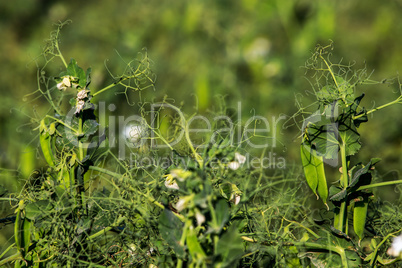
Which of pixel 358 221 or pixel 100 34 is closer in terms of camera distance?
pixel 358 221

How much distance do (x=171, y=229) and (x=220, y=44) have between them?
1526 mm

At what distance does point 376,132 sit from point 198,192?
1.19m

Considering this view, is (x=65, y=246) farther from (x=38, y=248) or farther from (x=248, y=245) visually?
(x=248, y=245)

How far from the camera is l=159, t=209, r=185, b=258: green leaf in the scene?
0.46 m

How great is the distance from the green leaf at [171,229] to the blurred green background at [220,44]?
103cm

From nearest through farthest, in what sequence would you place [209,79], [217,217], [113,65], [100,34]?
[217,217]
[209,79]
[113,65]
[100,34]

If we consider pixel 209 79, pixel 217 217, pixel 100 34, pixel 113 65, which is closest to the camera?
pixel 217 217

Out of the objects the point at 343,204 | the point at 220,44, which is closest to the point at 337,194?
the point at 343,204

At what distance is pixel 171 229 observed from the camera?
0.47 m

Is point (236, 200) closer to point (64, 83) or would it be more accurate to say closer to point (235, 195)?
point (235, 195)

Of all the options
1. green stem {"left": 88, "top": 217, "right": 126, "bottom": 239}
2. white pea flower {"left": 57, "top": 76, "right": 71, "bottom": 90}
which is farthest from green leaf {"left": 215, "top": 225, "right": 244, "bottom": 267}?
white pea flower {"left": 57, "top": 76, "right": 71, "bottom": 90}

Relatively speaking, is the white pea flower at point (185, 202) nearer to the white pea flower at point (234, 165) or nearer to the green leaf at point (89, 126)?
the white pea flower at point (234, 165)

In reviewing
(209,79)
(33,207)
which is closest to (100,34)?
(209,79)

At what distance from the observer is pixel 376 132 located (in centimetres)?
153
